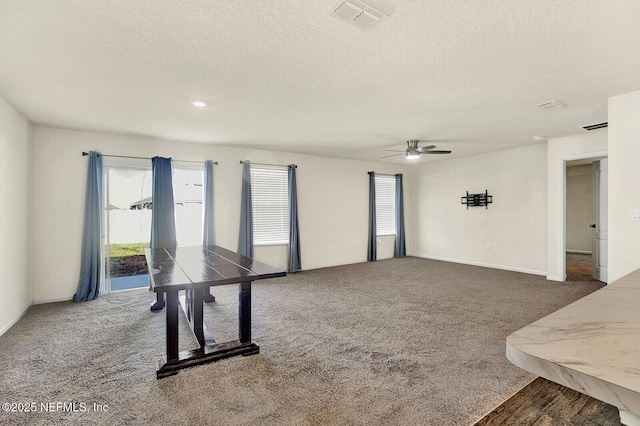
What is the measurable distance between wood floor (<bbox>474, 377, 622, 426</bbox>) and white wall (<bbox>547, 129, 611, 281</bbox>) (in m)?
3.98

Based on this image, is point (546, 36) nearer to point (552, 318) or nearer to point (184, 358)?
point (552, 318)

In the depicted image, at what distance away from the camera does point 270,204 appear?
20.6 feet

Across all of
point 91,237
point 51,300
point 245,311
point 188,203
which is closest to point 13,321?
point 51,300

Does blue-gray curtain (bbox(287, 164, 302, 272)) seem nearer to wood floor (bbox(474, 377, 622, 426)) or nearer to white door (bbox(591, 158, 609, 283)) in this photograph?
wood floor (bbox(474, 377, 622, 426))

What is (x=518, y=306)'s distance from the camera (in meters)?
4.02

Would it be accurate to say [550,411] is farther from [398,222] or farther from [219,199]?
[398,222]

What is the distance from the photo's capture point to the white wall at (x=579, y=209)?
8.55m

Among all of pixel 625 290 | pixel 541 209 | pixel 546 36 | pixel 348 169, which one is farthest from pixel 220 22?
pixel 541 209

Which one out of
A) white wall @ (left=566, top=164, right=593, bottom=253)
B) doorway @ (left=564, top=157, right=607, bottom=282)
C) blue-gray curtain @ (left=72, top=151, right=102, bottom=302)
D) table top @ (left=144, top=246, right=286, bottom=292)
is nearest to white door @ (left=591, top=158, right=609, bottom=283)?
doorway @ (left=564, top=157, right=607, bottom=282)

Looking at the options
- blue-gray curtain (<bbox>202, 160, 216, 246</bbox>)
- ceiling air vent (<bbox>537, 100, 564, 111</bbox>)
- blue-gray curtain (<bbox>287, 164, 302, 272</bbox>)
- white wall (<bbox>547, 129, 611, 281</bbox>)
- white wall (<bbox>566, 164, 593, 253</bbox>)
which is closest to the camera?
ceiling air vent (<bbox>537, 100, 564, 111</bbox>)

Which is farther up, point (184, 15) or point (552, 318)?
point (184, 15)

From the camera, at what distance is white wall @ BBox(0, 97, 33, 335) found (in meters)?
3.35

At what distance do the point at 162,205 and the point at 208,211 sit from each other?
732 millimetres

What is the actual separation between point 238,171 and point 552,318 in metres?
5.52
